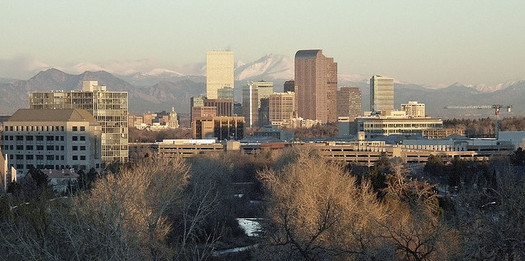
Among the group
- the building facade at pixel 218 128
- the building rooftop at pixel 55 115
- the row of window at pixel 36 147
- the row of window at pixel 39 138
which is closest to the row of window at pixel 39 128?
the row of window at pixel 39 138

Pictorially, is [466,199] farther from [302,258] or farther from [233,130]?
[233,130]

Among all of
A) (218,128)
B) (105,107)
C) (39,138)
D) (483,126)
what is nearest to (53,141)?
(39,138)

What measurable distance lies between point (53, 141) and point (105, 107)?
13.3 m

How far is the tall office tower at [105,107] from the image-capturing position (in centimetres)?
9800

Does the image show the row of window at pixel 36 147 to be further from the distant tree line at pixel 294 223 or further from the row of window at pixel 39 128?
the distant tree line at pixel 294 223

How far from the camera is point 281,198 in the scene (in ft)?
147

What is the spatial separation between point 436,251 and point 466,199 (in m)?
2.35

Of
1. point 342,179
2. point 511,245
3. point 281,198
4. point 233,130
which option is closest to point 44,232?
point 511,245

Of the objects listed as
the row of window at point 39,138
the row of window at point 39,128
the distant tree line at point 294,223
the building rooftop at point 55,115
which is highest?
the building rooftop at point 55,115

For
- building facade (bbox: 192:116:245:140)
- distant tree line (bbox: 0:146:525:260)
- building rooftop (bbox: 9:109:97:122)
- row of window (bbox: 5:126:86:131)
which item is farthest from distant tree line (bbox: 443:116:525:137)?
distant tree line (bbox: 0:146:525:260)

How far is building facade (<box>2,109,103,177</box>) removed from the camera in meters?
87.3

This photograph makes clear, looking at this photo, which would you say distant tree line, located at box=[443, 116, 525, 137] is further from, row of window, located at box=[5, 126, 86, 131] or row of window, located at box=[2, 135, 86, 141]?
row of window, located at box=[5, 126, 86, 131]

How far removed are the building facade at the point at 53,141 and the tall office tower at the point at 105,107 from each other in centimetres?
626

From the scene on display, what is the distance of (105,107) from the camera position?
101 metres
